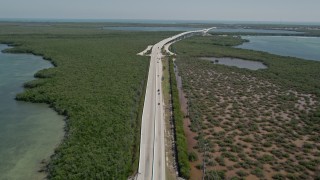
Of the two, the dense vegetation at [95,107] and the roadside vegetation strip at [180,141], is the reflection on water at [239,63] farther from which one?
the roadside vegetation strip at [180,141]

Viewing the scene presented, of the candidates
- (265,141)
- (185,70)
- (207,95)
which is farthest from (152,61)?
(265,141)

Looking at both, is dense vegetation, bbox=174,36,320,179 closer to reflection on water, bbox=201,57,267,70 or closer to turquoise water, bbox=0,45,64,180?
reflection on water, bbox=201,57,267,70

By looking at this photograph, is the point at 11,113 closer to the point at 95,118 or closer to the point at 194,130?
the point at 95,118

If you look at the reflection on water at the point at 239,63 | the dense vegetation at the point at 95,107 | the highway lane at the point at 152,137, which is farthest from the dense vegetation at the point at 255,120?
the dense vegetation at the point at 95,107

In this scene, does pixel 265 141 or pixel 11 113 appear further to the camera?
pixel 11 113

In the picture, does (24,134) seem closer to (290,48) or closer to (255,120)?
(255,120)

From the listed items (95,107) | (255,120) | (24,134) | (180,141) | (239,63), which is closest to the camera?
(180,141)

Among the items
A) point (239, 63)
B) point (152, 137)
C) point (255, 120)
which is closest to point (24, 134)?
point (152, 137)

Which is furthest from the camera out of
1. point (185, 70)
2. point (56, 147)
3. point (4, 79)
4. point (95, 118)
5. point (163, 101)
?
point (185, 70)
